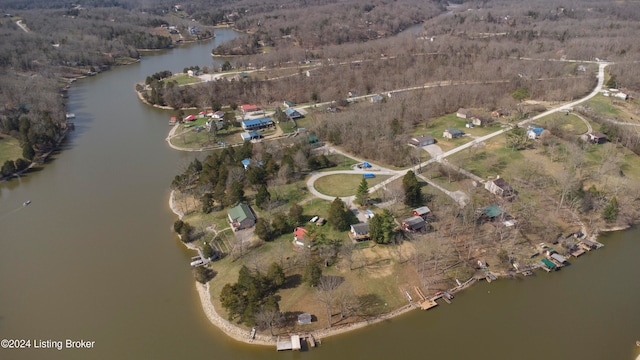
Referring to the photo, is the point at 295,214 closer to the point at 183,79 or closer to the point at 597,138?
the point at 597,138

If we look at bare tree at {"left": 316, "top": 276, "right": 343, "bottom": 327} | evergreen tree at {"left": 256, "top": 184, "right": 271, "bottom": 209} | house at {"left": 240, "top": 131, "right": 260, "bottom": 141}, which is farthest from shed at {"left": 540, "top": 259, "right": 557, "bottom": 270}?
house at {"left": 240, "top": 131, "right": 260, "bottom": 141}

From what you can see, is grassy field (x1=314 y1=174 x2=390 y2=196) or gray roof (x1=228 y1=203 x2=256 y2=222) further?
grassy field (x1=314 y1=174 x2=390 y2=196)

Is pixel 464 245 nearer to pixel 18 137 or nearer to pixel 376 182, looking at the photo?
pixel 376 182

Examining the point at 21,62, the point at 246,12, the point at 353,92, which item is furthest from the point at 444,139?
the point at 246,12

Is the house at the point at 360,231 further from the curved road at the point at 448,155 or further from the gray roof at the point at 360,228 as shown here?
the curved road at the point at 448,155

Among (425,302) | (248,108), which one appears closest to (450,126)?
(248,108)

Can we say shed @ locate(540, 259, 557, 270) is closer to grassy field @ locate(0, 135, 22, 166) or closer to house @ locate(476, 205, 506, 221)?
house @ locate(476, 205, 506, 221)
